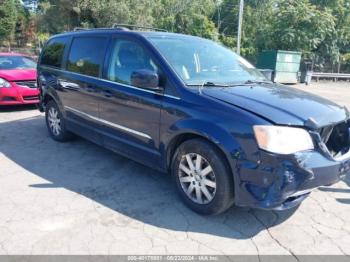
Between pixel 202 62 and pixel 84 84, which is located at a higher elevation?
pixel 202 62

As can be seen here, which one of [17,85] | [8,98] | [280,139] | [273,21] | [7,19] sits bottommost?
[8,98]

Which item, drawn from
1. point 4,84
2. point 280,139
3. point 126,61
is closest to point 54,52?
point 126,61

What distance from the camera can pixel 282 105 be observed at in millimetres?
3299

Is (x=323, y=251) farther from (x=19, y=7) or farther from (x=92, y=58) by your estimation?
(x=19, y=7)

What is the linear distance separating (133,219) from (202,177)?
82 centimetres

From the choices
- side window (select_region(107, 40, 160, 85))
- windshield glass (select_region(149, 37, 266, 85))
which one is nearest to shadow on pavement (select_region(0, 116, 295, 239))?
side window (select_region(107, 40, 160, 85))

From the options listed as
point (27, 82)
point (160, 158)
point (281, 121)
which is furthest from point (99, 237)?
point (27, 82)

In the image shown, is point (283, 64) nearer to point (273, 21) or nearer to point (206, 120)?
point (273, 21)

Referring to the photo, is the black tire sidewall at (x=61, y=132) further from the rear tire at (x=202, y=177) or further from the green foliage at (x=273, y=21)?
the green foliage at (x=273, y=21)

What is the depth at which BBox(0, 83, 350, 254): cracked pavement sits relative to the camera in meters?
3.02

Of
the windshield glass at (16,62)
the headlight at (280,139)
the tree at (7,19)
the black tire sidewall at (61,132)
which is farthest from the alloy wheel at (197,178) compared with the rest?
the tree at (7,19)

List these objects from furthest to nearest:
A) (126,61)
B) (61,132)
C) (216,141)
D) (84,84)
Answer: (61,132) < (84,84) < (126,61) < (216,141)

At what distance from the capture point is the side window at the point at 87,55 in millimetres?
4650

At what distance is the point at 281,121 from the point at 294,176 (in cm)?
49
